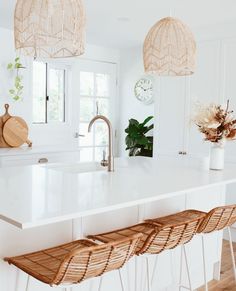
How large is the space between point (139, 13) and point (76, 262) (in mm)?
2930

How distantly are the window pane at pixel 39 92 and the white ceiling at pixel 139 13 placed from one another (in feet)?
2.26

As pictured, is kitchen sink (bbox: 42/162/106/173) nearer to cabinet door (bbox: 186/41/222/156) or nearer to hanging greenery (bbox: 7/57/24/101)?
cabinet door (bbox: 186/41/222/156)

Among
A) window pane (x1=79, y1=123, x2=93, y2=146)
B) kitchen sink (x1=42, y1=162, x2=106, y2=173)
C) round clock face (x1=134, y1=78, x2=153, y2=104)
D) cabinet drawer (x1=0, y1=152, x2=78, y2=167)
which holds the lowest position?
cabinet drawer (x1=0, y1=152, x2=78, y2=167)

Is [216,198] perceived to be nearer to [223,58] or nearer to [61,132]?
[223,58]

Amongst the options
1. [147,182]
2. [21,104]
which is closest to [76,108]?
[21,104]

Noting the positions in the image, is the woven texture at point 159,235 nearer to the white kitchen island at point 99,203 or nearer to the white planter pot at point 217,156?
the white kitchen island at point 99,203

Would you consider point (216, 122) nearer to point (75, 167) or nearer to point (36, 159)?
point (75, 167)

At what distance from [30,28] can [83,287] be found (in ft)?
4.58

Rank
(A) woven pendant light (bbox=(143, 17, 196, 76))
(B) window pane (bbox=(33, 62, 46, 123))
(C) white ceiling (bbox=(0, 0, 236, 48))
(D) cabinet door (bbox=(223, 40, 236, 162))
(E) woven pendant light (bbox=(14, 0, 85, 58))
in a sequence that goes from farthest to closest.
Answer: (B) window pane (bbox=(33, 62, 46, 123))
(D) cabinet door (bbox=(223, 40, 236, 162))
(C) white ceiling (bbox=(0, 0, 236, 48))
(A) woven pendant light (bbox=(143, 17, 196, 76))
(E) woven pendant light (bbox=(14, 0, 85, 58))

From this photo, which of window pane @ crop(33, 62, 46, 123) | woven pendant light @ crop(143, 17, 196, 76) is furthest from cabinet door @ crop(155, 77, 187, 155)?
woven pendant light @ crop(143, 17, 196, 76)

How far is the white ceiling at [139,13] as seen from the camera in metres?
3.50

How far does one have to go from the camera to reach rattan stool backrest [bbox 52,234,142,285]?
1520mm

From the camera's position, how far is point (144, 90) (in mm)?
5594

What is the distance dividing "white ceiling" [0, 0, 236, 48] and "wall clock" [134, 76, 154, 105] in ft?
2.88
